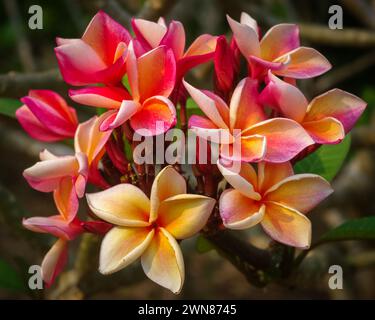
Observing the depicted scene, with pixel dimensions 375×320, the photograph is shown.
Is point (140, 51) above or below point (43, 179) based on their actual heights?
above

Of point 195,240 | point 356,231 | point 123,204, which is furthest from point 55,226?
point 195,240

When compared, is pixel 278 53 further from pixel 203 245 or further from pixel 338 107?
pixel 203 245

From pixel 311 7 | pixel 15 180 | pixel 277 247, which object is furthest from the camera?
pixel 15 180

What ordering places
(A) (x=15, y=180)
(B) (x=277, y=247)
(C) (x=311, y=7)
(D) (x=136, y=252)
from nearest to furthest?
(D) (x=136, y=252)
(B) (x=277, y=247)
(C) (x=311, y=7)
(A) (x=15, y=180)

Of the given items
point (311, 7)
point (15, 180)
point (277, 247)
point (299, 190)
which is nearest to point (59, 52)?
point (299, 190)

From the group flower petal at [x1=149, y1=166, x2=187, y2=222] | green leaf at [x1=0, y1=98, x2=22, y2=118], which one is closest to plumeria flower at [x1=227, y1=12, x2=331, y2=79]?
flower petal at [x1=149, y1=166, x2=187, y2=222]

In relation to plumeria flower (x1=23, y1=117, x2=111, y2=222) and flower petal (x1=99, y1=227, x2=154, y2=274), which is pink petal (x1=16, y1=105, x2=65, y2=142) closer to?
plumeria flower (x1=23, y1=117, x2=111, y2=222)

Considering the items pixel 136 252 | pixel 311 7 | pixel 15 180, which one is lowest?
pixel 15 180

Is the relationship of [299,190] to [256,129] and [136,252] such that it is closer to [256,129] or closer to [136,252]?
[256,129]
